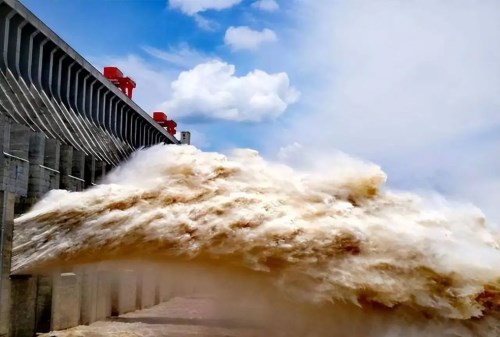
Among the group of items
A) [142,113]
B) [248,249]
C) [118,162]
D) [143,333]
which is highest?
[142,113]

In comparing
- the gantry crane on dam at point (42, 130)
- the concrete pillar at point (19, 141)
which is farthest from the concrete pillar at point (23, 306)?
the concrete pillar at point (19, 141)

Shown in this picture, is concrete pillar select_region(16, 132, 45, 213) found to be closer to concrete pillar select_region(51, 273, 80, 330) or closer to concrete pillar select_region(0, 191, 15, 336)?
concrete pillar select_region(0, 191, 15, 336)

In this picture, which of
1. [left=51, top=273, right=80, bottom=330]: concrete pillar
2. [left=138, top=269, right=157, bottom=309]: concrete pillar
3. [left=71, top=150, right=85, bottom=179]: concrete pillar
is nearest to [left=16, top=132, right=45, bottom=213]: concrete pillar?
[left=71, top=150, right=85, bottom=179]: concrete pillar

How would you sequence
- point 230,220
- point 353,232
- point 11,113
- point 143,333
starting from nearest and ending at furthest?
1. point 353,232
2. point 230,220
3. point 11,113
4. point 143,333

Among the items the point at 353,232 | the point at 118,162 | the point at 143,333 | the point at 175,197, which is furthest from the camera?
the point at 118,162

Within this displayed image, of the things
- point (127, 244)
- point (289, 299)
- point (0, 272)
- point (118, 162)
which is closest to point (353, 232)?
point (289, 299)

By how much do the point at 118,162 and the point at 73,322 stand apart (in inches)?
746

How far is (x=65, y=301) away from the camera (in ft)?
108

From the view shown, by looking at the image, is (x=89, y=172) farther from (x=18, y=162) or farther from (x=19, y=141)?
(x=18, y=162)

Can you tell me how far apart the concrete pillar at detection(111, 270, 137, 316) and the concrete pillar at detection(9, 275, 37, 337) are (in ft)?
51.4

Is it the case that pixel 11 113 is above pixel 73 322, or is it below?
above

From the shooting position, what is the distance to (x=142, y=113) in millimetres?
72688

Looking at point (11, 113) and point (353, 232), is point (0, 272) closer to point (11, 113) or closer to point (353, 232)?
point (11, 113)

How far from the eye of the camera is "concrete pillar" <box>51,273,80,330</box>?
3123 centimetres
